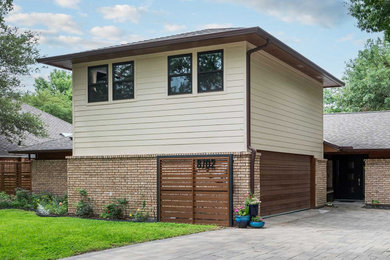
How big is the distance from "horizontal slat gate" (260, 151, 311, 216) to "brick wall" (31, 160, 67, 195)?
9069 millimetres

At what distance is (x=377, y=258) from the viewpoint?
905cm

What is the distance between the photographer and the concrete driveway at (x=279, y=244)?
930cm

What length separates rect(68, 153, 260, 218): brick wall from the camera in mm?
15703

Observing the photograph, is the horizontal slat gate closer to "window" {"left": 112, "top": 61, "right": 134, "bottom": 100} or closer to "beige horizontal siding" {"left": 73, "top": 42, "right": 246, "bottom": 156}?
"beige horizontal siding" {"left": 73, "top": 42, "right": 246, "bottom": 156}

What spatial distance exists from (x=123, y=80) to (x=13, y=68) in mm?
9351

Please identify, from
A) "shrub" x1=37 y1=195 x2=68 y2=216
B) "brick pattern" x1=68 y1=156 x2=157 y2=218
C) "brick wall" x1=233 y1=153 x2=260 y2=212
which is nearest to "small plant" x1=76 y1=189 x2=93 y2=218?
"brick pattern" x1=68 y1=156 x2=157 y2=218

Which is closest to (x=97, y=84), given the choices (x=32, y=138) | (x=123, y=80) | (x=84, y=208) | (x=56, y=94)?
(x=123, y=80)

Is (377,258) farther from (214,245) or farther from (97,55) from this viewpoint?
(97,55)

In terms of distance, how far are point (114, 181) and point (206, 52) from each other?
5081 mm

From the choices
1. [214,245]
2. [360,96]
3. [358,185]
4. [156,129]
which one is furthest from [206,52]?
[360,96]

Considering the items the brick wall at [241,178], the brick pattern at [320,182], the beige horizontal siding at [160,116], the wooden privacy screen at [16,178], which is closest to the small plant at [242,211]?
the brick wall at [241,178]

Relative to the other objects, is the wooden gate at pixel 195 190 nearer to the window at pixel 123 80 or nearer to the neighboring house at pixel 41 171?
the window at pixel 123 80

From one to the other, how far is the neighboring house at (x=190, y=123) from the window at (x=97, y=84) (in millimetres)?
33

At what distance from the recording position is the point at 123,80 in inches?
658
